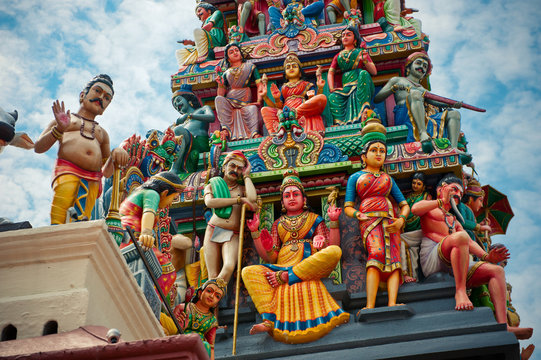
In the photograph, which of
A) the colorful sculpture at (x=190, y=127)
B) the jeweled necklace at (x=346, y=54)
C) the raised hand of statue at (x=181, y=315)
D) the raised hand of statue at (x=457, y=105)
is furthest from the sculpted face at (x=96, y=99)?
the raised hand of statue at (x=457, y=105)

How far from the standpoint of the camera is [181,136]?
1429 centimetres

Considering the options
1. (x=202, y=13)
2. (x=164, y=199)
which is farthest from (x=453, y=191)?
(x=202, y=13)

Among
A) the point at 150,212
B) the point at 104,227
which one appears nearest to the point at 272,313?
the point at 150,212

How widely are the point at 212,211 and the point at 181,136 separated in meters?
2.02

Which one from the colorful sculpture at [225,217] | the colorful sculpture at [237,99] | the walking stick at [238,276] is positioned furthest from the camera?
the colorful sculpture at [237,99]

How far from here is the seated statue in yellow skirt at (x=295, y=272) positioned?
10883 mm

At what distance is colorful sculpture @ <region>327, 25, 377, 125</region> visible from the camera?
14.8 m

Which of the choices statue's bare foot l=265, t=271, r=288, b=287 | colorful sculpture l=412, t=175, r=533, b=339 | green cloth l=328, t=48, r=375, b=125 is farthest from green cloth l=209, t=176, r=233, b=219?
green cloth l=328, t=48, r=375, b=125

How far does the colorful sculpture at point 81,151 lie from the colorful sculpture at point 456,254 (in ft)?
16.6

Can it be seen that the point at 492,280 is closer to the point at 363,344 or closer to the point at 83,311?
the point at 363,344

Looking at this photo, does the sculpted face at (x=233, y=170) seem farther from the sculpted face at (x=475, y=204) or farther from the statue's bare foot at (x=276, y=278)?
the sculpted face at (x=475, y=204)

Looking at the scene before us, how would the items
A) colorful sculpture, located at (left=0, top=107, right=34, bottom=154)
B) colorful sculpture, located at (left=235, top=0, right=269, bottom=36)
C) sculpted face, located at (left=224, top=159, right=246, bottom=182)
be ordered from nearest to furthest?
colorful sculpture, located at (left=0, top=107, right=34, bottom=154) → sculpted face, located at (left=224, top=159, right=246, bottom=182) → colorful sculpture, located at (left=235, top=0, right=269, bottom=36)

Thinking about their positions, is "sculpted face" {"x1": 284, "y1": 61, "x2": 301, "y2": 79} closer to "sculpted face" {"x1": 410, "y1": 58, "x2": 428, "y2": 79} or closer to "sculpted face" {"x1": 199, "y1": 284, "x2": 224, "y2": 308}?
"sculpted face" {"x1": 410, "y1": 58, "x2": 428, "y2": 79}

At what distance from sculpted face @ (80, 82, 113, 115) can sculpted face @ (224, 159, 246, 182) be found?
13.1ft
